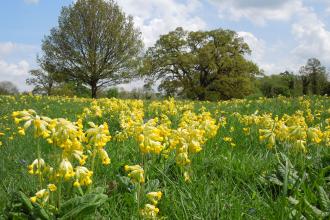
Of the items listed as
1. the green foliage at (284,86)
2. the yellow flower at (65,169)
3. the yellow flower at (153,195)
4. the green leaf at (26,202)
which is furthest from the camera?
the green foliage at (284,86)

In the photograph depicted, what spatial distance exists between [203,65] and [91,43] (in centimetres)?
1678

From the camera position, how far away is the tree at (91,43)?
4406cm

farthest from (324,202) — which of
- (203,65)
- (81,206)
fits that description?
(203,65)

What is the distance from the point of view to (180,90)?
56094 mm

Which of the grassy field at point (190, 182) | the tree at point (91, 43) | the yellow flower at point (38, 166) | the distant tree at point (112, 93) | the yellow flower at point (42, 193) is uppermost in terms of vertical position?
the tree at point (91, 43)

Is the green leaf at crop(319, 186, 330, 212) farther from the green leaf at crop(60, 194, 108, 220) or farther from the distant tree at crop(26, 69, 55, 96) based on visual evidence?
the distant tree at crop(26, 69, 55, 96)

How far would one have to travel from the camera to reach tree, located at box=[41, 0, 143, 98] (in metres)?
44.1

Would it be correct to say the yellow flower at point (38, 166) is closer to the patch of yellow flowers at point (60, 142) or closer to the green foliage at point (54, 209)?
the patch of yellow flowers at point (60, 142)

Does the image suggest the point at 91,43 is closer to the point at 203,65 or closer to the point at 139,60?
the point at 139,60

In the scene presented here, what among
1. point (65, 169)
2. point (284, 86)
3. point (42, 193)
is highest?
point (284, 86)

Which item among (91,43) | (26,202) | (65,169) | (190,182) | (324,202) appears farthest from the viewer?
(91,43)

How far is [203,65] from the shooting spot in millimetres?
54812

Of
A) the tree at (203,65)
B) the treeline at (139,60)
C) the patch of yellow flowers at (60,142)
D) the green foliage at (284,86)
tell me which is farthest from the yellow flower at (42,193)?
the tree at (203,65)

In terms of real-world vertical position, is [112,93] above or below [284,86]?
below
